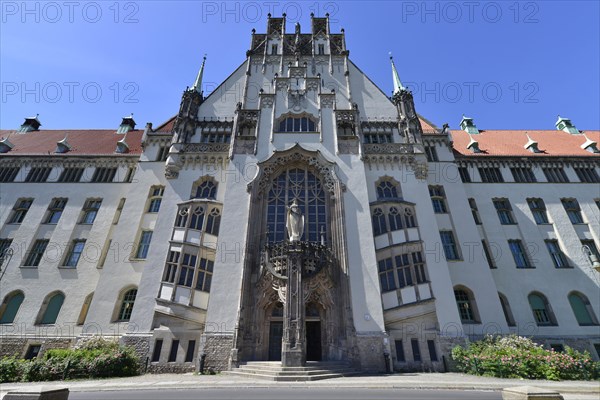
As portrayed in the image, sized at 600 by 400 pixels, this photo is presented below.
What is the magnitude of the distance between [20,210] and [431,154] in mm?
38529

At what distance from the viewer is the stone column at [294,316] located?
15.7 m

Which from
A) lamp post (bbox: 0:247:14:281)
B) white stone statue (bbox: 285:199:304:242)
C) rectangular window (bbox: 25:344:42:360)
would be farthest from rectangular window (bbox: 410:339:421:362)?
lamp post (bbox: 0:247:14:281)

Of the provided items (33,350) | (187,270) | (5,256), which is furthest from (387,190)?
(5,256)

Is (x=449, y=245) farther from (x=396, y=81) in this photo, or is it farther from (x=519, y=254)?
(x=396, y=81)

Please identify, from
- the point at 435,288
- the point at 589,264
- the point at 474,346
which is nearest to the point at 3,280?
the point at 435,288

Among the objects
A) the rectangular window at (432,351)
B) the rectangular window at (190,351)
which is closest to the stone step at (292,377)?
the rectangular window at (190,351)

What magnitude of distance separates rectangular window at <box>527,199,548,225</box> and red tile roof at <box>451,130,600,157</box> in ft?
16.7

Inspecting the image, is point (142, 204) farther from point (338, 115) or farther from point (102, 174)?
point (338, 115)

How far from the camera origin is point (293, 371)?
48.4 ft

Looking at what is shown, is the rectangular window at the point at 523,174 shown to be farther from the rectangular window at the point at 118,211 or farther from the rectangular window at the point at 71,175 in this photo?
the rectangular window at the point at 71,175

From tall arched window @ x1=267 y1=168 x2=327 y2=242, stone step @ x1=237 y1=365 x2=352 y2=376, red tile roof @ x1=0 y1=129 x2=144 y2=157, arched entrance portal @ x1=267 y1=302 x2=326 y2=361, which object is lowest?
stone step @ x1=237 y1=365 x2=352 y2=376

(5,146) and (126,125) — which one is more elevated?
(126,125)

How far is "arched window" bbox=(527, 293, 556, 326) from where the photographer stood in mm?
22125

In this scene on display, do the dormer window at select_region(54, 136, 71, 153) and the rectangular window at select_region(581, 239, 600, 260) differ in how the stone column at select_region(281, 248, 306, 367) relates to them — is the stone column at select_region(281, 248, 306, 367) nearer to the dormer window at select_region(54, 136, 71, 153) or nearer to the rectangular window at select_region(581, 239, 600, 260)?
the rectangular window at select_region(581, 239, 600, 260)
